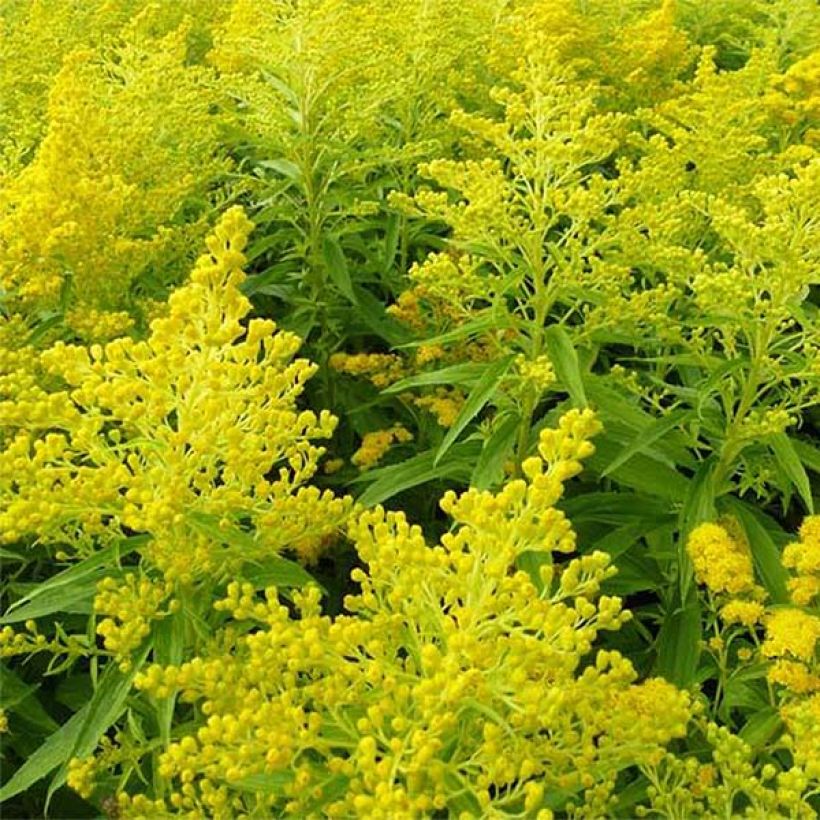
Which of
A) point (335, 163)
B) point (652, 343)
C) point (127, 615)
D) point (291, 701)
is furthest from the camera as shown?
point (335, 163)

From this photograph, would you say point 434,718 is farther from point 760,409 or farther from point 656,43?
point 656,43

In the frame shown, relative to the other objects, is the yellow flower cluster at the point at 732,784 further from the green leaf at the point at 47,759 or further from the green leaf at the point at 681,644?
the green leaf at the point at 47,759

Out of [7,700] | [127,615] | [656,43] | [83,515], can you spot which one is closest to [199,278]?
[83,515]

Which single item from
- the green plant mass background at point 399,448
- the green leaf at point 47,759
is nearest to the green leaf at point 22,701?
the green plant mass background at point 399,448

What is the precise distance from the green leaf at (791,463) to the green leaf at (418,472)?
791 millimetres

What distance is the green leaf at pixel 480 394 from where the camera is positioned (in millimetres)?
2643

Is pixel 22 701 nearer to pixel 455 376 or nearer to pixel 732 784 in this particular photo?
pixel 455 376

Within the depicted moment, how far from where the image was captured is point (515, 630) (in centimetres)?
179

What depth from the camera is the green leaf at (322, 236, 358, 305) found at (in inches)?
134

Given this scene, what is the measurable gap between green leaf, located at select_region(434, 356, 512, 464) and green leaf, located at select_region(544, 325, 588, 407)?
0.39ft

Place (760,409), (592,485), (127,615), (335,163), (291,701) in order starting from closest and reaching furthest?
(291,701) → (127,615) → (760,409) → (592,485) → (335,163)

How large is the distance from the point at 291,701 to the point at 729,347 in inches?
57.5

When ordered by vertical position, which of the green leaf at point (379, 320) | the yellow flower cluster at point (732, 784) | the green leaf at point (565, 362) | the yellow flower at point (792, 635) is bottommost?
the yellow flower cluster at point (732, 784)

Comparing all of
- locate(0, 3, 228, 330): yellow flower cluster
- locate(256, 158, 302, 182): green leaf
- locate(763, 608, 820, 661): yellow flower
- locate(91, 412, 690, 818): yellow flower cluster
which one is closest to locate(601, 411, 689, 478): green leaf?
locate(763, 608, 820, 661): yellow flower
